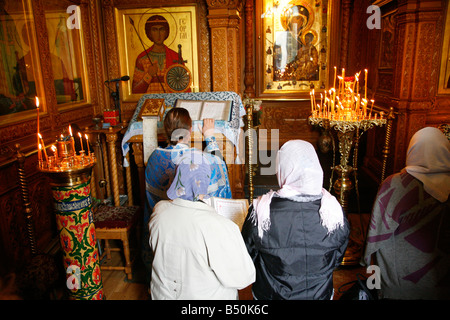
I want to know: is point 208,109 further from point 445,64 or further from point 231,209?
point 445,64

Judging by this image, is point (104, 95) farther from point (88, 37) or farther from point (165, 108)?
point (165, 108)

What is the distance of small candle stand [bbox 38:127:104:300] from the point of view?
2.24m

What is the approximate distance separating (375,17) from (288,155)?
4.94 meters

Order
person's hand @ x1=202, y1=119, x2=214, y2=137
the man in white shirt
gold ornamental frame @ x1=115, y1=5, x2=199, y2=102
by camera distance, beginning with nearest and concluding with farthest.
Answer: the man in white shirt
person's hand @ x1=202, y1=119, x2=214, y2=137
gold ornamental frame @ x1=115, y1=5, x2=199, y2=102

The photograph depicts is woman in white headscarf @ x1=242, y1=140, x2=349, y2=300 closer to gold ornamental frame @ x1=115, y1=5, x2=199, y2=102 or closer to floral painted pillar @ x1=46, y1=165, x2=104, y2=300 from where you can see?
floral painted pillar @ x1=46, y1=165, x2=104, y2=300

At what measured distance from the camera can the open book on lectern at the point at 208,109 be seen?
3982mm

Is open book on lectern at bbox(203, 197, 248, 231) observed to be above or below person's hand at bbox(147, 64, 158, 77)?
below

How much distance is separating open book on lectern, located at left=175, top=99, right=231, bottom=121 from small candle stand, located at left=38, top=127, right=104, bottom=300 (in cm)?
179

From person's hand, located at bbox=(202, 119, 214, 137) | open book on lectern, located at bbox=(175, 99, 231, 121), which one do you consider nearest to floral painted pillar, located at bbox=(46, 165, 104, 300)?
person's hand, located at bbox=(202, 119, 214, 137)

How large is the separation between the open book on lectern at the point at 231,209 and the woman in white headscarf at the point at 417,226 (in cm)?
95

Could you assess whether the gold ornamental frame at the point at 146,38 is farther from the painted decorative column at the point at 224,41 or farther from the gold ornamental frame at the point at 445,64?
the gold ornamental frame at the point at 445,64

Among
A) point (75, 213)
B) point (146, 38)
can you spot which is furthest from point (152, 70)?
point (75, 213)

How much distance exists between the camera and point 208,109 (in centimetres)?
408

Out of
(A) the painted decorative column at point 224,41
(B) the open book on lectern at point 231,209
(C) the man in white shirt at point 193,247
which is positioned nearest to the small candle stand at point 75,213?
(C) the man in white shirt at point 193,247
